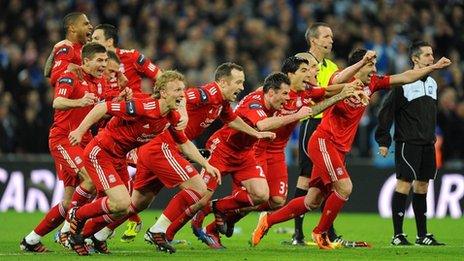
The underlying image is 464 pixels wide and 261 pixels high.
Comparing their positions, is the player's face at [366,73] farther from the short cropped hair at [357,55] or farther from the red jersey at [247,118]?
the red jersey at [247,118]

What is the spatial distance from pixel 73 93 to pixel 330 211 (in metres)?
3.26

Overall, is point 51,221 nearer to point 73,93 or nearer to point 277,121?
point 73,93

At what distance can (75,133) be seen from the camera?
12391 millimetres

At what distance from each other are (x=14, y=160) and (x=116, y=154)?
358 inches

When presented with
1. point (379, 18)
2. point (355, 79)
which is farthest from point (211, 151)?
point (379, 18)

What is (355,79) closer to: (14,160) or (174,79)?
(174,79)

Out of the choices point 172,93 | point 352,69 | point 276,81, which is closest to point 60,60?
point 172,93

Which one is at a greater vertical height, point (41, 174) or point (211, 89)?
point (211, 89)

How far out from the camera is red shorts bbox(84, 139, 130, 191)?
1291 centimetres

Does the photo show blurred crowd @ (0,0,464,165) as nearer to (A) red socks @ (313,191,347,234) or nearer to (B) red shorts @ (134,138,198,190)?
(A) red socks @ (313,191,347,234)

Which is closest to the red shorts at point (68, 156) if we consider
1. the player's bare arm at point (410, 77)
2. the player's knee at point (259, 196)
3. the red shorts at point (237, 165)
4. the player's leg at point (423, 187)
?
the red shorts at point (237, 165)

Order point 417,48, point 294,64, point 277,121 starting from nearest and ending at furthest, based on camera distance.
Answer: point 277,121
point 294,64
point 417,48

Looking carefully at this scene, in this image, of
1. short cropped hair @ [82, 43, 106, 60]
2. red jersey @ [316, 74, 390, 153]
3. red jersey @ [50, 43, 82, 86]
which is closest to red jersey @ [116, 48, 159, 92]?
red jersey @ [50, 43, 82, 86]

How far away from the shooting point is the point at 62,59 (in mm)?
14359
